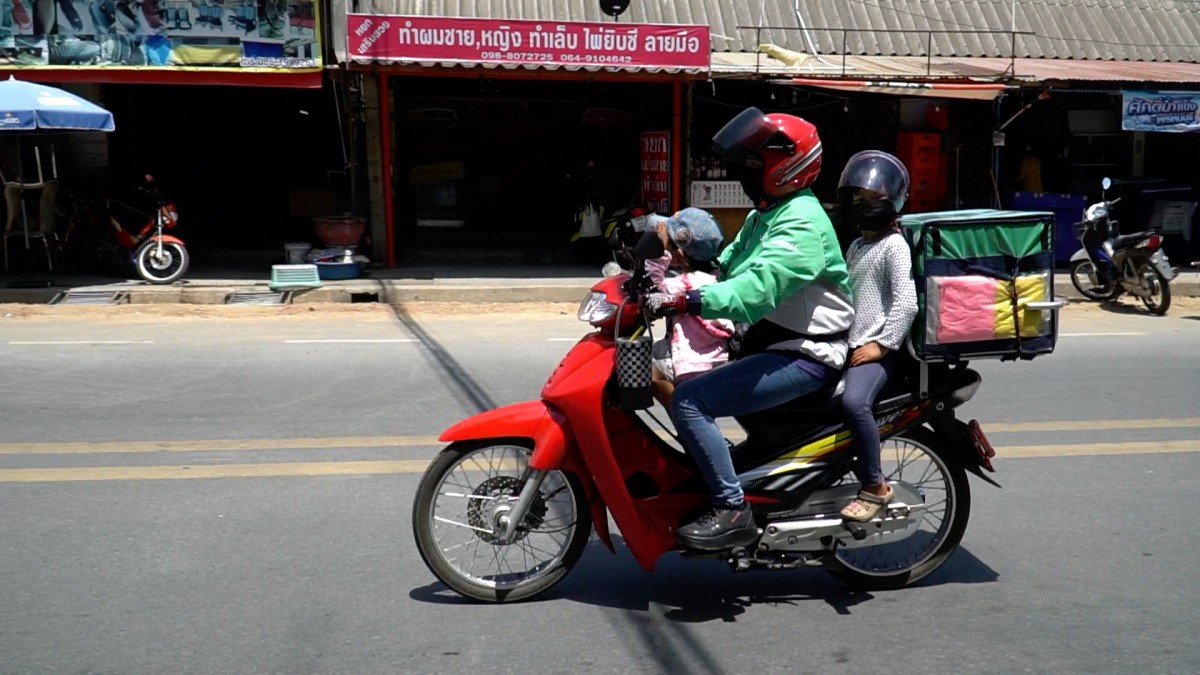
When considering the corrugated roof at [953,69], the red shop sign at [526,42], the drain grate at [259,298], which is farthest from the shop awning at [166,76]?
the corrugated roof at [953,69]

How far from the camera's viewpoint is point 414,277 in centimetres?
1480

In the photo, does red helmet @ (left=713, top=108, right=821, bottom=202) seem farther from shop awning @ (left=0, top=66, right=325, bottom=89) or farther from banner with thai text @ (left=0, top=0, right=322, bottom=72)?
banner with thai text @ (left=0, top=0, right=322, bottom=72)

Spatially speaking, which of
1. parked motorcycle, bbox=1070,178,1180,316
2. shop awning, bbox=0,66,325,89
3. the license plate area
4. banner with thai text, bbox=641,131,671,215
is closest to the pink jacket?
the license plate area

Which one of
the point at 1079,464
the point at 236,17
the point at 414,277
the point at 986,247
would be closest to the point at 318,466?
the point at 986,247

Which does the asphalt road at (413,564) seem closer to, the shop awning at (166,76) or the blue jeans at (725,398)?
the blue jeans at (725,398)

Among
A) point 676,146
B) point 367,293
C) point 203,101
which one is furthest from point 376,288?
point 203,101

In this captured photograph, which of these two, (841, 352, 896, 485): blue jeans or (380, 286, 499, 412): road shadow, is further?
(380, 286, 499, 412): road shadow

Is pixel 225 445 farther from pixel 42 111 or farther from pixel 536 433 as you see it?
pixel 42 111

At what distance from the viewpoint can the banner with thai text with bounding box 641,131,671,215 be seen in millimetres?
16141

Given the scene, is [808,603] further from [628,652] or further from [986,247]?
[986,247]

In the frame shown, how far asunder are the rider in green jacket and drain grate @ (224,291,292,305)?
9913 mm

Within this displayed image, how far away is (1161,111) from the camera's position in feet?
52.1

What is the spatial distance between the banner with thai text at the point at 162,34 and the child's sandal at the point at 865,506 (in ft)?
39.2

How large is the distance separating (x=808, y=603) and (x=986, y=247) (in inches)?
58.6
